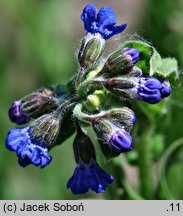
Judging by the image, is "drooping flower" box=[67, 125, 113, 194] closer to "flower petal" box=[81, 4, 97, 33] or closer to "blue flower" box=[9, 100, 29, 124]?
"blue flower" box=[9, 100, 29, 124]

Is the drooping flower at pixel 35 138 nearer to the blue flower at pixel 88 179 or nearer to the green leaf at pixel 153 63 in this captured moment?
the blue flower at pixel 88 179

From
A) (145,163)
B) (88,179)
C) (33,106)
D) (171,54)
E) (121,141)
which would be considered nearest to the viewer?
(121,141)

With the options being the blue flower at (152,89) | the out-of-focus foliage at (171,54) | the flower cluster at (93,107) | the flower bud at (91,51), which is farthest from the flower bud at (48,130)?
the out-of-focus foliage at (171,54)

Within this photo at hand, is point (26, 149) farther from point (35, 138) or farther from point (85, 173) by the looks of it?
point (85, 173)

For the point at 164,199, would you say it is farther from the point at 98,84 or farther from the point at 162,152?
the point at 98,84

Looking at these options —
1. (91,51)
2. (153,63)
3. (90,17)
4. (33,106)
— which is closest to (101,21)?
(90,17)

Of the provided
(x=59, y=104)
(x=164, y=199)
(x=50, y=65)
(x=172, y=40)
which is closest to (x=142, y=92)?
(x=59, y=104)
